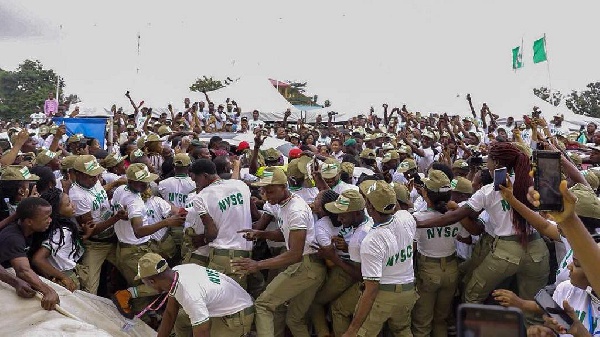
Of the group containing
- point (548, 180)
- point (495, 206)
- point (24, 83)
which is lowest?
point (495, 206)

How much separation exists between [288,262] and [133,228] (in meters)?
1.87

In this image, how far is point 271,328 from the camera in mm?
5457

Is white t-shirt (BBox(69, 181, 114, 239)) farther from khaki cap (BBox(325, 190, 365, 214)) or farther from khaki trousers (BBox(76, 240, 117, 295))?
khaki cap (BBox(325, 190, 365, 214))

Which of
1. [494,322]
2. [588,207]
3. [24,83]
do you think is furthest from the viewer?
[24,83]

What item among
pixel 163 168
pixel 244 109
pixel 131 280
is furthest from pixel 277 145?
pixel 244 109

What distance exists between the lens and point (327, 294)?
591 centimetres

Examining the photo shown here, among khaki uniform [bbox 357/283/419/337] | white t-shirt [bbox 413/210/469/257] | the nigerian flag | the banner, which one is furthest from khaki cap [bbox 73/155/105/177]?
the nigerian flag

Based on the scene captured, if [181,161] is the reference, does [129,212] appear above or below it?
below

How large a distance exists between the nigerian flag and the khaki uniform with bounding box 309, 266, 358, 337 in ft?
63.7

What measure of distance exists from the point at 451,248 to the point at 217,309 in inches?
93.5

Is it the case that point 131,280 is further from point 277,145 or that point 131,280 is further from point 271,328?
point 277,145

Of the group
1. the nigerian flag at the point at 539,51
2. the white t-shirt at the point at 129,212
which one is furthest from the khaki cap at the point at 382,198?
the nigerian flag at the point at 539,51

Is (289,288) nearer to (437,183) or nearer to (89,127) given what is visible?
(437,183)

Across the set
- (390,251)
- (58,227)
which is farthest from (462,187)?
(58,227)
